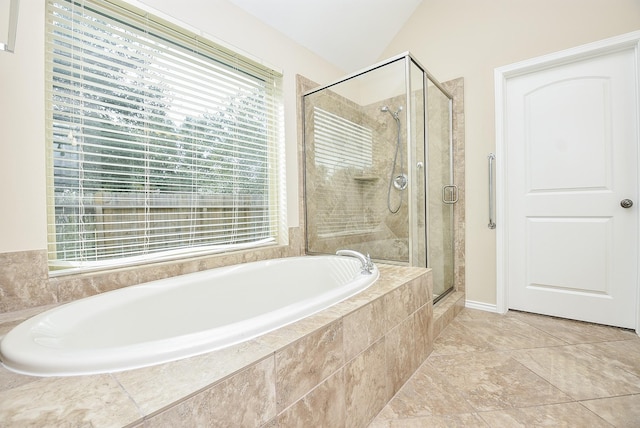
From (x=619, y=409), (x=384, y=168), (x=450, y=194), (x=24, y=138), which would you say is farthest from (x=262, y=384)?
(x=450, y=194)

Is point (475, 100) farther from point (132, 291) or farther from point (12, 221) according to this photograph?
point (12, 221)

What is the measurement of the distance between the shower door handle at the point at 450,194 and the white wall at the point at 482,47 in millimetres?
107

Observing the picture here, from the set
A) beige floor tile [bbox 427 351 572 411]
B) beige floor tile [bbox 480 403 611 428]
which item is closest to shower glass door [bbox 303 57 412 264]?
beige floor tile [bbox 427 351 572 411]

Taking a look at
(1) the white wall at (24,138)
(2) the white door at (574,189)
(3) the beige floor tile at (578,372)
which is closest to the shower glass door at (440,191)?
(2) the white door at (574,189)

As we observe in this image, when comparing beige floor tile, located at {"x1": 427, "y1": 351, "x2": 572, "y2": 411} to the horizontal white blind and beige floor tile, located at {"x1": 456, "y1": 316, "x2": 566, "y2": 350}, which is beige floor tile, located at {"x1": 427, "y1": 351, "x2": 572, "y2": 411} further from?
the horizontal white blind

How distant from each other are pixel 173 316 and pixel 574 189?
2.72 meters

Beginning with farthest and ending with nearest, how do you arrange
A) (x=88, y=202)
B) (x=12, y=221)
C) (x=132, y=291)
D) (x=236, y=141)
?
(x=236, y=141) < (x=88, y=202) < (x=132, y=291) < (x=12, y=221)

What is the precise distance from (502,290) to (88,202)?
9.24 feet

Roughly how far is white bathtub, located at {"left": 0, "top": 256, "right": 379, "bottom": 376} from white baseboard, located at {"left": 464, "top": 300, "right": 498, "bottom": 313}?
1243mm

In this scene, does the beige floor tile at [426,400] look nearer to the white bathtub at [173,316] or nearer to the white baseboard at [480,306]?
the white bathtub at [173,316]

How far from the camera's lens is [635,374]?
1.46 metres

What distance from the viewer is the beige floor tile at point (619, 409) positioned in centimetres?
115

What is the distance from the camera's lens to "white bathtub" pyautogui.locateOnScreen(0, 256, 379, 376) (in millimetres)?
706

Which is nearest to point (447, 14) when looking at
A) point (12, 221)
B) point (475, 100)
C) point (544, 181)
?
point (475, 100)
